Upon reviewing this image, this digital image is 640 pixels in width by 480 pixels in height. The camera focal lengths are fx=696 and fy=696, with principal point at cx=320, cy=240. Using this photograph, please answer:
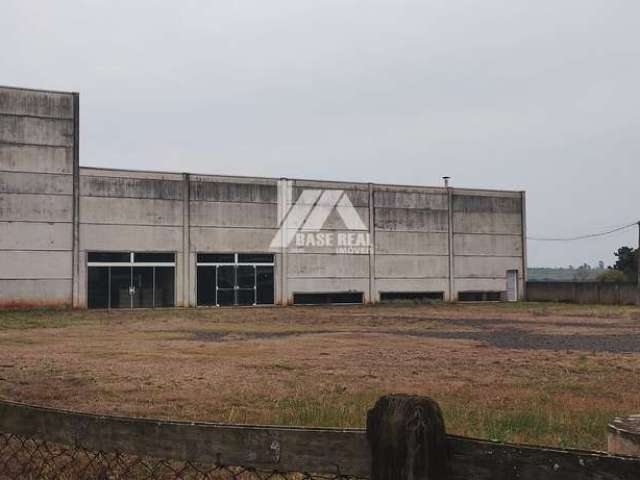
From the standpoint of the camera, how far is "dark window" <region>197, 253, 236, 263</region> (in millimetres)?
37812

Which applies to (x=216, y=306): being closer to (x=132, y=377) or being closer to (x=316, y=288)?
(x=316, y=288)

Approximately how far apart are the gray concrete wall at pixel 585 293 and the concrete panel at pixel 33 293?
29.6 m

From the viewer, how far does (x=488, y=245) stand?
45188 millimetres

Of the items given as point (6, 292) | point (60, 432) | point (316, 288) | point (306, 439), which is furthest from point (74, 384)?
point (316, 288)

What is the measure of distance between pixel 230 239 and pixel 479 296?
17.1 m

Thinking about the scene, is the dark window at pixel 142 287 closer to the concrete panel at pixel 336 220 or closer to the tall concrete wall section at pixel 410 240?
the concrete panel at pixel 336 220

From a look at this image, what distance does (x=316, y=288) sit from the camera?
4047cm

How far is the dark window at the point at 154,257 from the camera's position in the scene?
36.2 m

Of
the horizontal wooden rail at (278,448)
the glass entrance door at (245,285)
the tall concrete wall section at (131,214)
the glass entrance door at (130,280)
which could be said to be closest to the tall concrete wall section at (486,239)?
the glass entrance door at (245,285)

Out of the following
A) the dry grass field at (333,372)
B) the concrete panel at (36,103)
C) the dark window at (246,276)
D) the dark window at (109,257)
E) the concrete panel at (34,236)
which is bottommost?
the dry grass field at (333,372)

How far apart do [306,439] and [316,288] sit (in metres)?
37.6

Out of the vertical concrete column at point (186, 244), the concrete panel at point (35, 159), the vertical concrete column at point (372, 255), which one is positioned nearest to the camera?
the concrete panel at point (35, 159)

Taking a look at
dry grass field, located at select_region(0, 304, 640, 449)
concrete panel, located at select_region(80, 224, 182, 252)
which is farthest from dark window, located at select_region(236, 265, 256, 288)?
dry grass field, located at select_region(0, 304, 640, 449)

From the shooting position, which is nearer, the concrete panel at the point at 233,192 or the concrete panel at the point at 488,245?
the concrete panel at the point at 233,192
